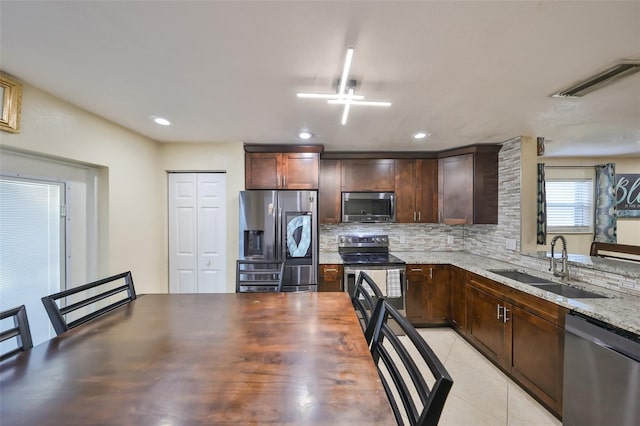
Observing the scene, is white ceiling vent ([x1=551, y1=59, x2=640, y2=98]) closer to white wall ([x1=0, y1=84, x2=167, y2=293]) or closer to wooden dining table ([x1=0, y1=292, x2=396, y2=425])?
wooden dining table ([x1=0, y1=292, x2=396, y2=425])

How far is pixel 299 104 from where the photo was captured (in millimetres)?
1949

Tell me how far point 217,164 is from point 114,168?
3.35 ft

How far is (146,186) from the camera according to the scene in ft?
9.64

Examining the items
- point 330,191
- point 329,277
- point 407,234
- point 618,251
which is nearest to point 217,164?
point 330,191

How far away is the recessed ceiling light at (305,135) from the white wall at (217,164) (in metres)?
0.86

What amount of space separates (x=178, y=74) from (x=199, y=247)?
224 cm

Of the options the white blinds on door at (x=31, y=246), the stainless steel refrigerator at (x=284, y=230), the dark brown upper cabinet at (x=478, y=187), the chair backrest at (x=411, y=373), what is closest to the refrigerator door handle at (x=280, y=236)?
the stainless steel refrigerator at (x=284, y=230)

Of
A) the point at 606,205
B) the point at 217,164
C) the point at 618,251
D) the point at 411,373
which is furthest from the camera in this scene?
the point at 606,205

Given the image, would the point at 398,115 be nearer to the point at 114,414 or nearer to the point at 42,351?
the point at 114,414

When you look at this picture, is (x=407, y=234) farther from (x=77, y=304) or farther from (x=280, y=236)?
(x=77, y=304)

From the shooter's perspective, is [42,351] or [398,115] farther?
[398,115]

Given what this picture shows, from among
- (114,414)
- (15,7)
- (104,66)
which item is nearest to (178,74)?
(104,66)

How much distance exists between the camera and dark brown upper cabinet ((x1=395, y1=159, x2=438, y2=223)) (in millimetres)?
3479

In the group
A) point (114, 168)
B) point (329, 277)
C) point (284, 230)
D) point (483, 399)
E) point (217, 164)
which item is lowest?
point (483, 399)
